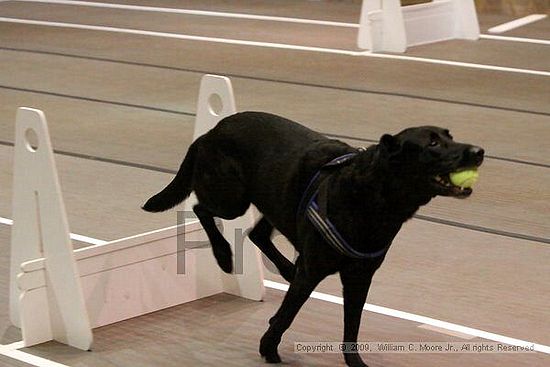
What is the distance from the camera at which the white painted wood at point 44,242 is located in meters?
3.06

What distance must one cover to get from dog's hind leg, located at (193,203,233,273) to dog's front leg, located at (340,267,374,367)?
45cm

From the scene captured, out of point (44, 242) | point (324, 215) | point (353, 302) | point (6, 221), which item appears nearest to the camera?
point (324, 215)

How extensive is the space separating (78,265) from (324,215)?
2.42 feet

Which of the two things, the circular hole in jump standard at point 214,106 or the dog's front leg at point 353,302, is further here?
the circular hole in jump standard at point 214,106

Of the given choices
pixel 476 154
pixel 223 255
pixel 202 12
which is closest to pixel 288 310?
pixel 223 255

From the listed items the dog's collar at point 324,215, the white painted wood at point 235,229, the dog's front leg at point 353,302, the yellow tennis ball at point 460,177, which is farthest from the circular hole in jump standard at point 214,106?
the yellow tennis ball at point 460,177

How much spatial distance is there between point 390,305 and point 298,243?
0.66 m

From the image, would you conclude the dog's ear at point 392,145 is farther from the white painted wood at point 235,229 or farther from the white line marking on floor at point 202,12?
the white line marking on floor at point 202,12

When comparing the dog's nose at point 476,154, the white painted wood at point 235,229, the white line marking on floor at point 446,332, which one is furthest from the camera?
the white painted wood at point 235,229

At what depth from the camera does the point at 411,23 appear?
8.00 meters

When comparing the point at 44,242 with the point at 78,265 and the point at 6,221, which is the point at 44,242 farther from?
the point at 6,221

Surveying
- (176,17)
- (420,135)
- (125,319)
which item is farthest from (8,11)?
(420,135)

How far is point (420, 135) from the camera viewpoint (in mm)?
2588

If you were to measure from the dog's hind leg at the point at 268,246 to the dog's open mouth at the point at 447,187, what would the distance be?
783 mm
